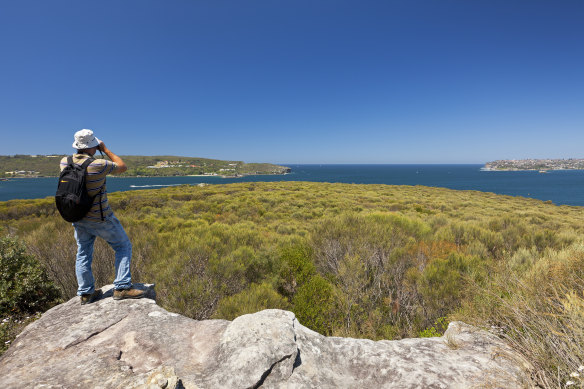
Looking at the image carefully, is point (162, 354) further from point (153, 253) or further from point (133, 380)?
point (153, 253)

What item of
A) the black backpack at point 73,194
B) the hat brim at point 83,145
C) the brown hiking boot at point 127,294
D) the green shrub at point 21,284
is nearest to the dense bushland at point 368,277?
the green shrub at point 21,284

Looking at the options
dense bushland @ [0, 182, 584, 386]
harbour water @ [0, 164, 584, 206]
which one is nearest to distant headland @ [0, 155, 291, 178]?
harbour water @ [0, 164, 584, 206]

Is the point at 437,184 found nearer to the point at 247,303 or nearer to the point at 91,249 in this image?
the point at 247,303

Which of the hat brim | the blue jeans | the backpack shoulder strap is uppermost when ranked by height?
the hat brim

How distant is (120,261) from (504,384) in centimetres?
438

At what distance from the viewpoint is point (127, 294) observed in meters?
3.26

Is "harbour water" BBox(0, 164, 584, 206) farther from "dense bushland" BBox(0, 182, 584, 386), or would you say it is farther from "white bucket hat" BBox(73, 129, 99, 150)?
"white bucket hat" BBox(73, 129, 99, 150)

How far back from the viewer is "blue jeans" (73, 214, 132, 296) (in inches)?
119

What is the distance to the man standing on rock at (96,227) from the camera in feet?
9.41

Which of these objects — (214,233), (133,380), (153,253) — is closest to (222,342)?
(133,380)

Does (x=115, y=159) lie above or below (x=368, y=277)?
above

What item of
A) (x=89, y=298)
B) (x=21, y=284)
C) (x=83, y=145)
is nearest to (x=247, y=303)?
(x=89, y=298)

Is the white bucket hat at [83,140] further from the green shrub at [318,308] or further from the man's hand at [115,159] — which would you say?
the green shrub at [318,308]

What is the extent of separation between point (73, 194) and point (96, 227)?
52 centimetres
